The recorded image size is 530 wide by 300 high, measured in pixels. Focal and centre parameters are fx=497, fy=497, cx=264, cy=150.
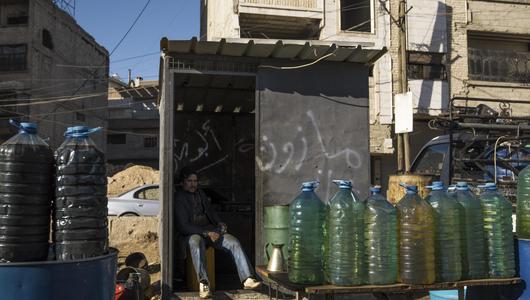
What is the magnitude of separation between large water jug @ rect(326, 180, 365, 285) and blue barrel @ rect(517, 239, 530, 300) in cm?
143

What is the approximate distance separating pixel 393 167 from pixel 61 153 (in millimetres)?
16444

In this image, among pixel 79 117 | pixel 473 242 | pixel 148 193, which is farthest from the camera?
pixel 79 117

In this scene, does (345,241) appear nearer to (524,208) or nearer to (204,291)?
(524,208)

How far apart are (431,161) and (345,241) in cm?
512

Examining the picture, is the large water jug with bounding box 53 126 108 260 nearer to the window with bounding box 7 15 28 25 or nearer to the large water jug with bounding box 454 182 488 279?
the large water jug with bounding box 454 182 488 279

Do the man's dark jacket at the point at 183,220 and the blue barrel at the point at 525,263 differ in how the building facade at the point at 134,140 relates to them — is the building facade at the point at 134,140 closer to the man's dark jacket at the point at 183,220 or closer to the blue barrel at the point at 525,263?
the man's dark jacket at the point at 183,220

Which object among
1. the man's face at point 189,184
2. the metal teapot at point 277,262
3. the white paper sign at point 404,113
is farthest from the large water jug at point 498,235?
the white paper sign at point 404,113

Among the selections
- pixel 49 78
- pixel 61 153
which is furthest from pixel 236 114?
pixel 49 78

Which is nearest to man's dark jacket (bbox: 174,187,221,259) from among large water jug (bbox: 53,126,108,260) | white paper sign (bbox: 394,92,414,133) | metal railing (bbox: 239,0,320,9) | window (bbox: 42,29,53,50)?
large water jug (bbox: 53,126,108,260)

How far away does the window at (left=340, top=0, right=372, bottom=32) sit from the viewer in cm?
1947

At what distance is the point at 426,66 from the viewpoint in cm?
1938

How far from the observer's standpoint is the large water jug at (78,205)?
349 cm

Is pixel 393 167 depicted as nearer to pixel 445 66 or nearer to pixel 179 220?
pixel 445 66

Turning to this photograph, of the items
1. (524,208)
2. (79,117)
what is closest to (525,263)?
(524,208)
